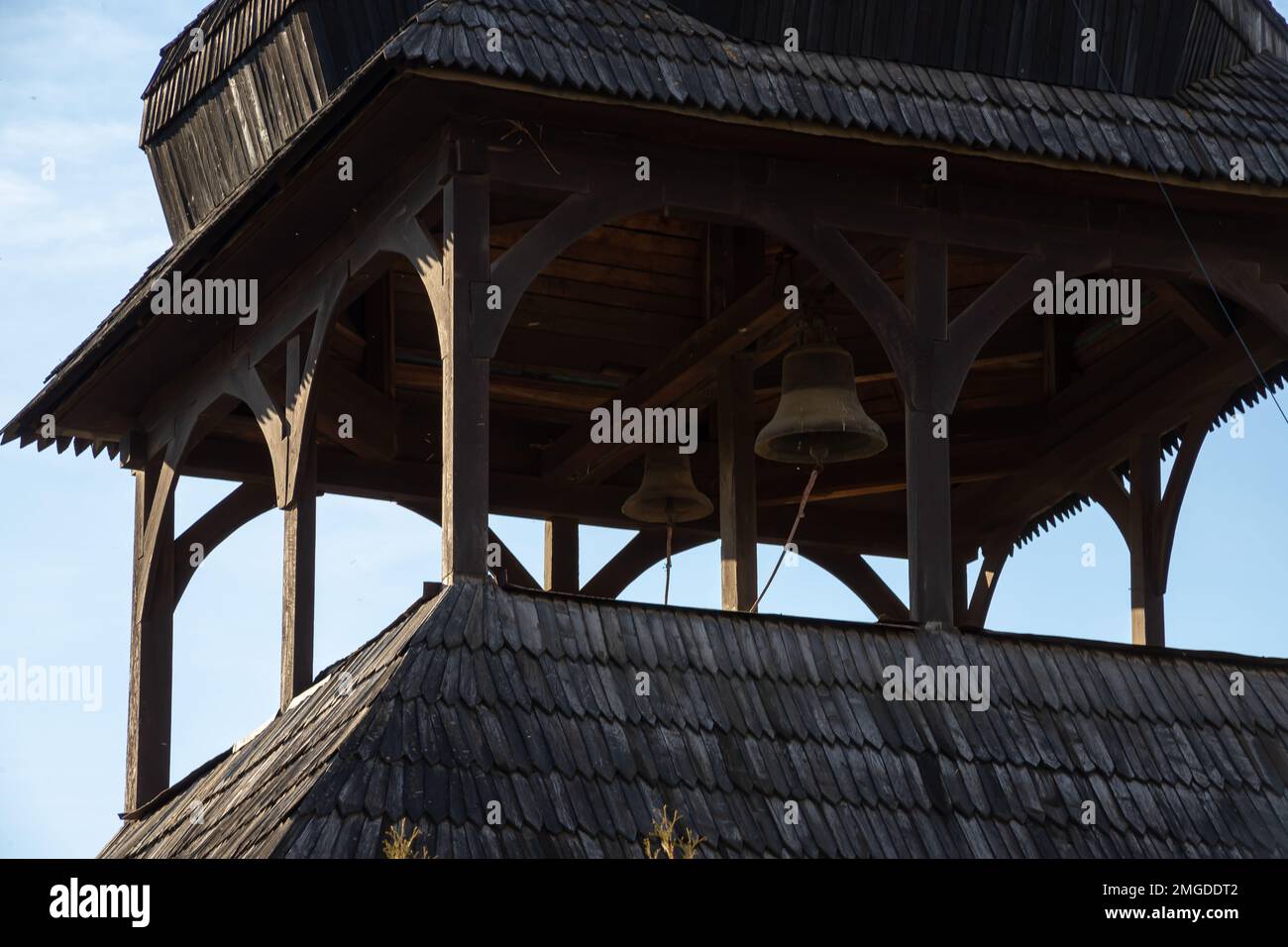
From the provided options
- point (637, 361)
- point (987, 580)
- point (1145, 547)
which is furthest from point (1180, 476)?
point (637, 361)

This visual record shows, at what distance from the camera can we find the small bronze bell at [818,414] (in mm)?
17828

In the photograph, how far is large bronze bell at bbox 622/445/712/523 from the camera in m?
19.7

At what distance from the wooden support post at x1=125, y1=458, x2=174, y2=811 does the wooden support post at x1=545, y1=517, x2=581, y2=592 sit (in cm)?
276

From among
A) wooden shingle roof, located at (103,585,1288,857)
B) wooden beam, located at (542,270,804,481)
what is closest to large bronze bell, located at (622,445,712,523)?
wooden beam, located at (542,270,804,481)

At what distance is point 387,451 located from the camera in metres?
20.5

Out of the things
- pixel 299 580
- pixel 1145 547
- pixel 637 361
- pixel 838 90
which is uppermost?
pixel 637 361

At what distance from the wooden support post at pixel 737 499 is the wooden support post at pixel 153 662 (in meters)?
3.42

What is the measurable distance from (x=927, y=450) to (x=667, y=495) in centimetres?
314

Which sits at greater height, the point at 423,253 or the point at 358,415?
the point at 358,415

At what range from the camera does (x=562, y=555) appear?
21.5 metres

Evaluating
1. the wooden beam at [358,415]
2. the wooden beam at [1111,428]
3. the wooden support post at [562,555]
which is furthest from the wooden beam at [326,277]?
the wooden beam at [1111,428]

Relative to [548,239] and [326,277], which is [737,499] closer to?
[326,277]

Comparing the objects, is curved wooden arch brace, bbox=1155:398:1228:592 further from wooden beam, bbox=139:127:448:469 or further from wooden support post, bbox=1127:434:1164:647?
wooden beam, bbox=139:127:448:469

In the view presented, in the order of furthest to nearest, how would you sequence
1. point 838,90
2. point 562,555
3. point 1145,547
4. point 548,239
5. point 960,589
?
point 960,589
point 562,555
point 1145,547
point 838,90
point 548,239
